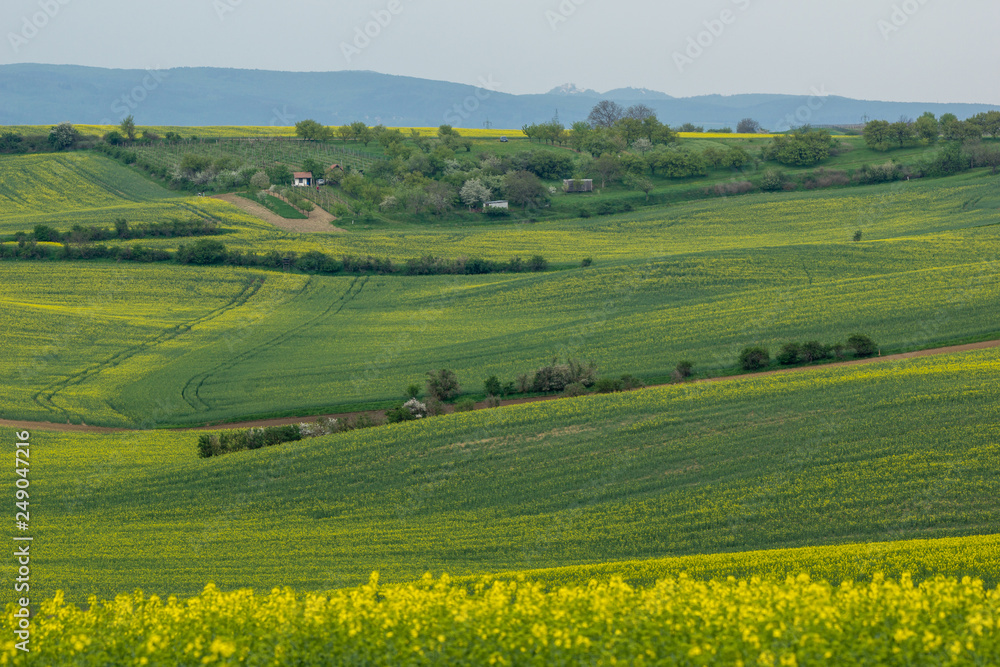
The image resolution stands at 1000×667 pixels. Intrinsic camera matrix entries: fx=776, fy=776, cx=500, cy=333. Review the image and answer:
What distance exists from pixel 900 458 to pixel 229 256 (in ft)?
235

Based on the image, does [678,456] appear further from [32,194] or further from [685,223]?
[32,194]

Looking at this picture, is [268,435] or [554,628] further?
[268,435]

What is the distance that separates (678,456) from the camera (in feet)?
99.6

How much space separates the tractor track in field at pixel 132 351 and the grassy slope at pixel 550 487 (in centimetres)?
1005

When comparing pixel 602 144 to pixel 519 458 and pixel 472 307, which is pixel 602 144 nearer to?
pixel 472 307

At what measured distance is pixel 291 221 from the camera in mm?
103000

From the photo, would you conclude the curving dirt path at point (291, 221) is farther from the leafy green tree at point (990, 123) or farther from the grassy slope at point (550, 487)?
the leafy green tree at point (990, 123)

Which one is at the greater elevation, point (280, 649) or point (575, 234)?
point (575, 234)

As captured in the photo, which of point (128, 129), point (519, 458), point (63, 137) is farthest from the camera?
point (128, 129)

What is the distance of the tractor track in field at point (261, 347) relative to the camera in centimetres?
4853

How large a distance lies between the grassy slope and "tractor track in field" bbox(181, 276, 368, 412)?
28.4 ft

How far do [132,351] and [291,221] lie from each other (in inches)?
1832

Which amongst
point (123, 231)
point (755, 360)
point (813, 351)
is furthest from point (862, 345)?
point (123, 231)

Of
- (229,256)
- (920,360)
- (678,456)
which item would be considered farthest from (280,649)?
(229,256)
